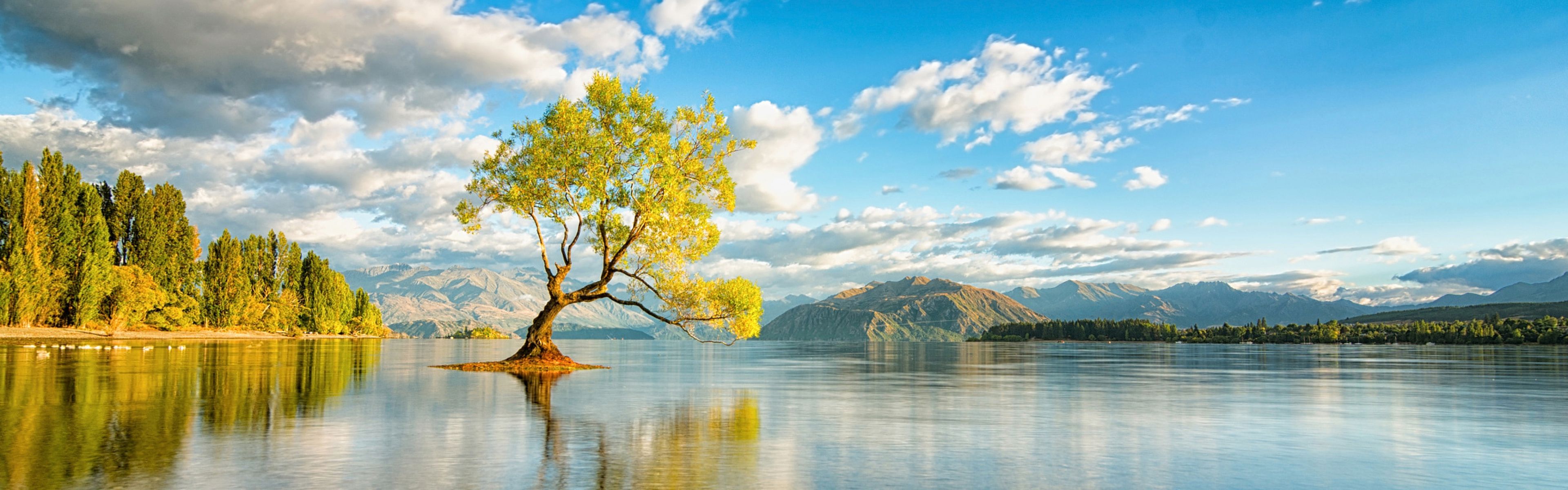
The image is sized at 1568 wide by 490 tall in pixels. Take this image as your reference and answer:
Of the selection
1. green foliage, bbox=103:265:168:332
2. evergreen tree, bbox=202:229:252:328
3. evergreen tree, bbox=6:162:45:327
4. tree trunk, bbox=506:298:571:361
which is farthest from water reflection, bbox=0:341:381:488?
evergreen tree, bbox=202:229:252:328

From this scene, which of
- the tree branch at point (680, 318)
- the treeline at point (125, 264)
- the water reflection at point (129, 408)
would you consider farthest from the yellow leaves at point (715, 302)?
the treeline at point (125, 264)

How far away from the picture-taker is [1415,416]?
23859mm

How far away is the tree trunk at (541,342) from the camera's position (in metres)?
46.9

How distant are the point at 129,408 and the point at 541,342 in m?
26.9

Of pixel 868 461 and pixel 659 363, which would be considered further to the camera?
pixel 659 363

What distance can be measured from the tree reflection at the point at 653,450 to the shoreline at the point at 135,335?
106 metres

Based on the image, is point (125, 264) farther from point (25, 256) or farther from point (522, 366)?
point (522, 366)

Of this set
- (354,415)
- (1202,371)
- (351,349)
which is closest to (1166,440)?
(354,415)

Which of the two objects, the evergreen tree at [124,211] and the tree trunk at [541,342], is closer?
the tree trunk at [541,342]

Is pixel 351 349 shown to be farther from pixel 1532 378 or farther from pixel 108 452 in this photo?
pixel 1532 378

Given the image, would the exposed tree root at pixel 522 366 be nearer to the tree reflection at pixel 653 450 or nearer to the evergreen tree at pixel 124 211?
the tree reflection at pixel 653 450

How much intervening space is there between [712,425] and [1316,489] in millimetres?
12596

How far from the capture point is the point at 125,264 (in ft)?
410

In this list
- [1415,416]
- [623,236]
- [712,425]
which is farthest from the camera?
[623,236]
